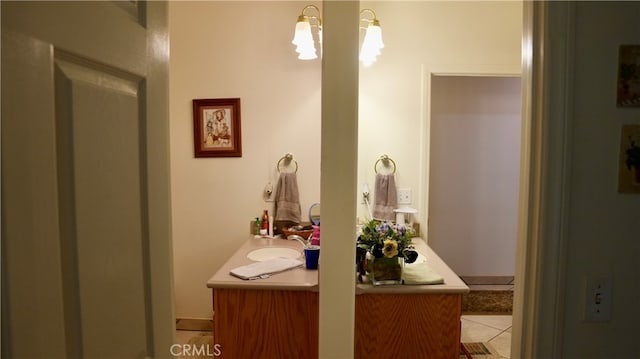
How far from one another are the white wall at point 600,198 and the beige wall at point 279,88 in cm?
191

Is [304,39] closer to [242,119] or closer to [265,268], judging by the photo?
[242,119]

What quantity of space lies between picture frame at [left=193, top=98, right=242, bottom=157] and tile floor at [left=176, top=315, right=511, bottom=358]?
1.35m

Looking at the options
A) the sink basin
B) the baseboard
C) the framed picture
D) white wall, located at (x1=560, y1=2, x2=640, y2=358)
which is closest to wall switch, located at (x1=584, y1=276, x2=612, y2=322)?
white wall, located at (x1=560, y1=2, x2=640, y2=358)

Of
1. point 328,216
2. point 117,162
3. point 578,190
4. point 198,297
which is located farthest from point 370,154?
point 117,162

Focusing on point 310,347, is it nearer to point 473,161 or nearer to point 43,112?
point 43,112

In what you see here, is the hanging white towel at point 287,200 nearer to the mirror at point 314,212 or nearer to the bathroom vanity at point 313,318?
the mirror at point 314,212

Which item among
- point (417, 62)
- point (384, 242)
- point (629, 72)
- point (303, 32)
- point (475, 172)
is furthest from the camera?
point (475, 172)

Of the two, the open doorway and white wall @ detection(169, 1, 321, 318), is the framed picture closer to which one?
white wall @ detection(169, 1, 321, 318)

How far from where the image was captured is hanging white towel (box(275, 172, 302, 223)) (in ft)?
9.11

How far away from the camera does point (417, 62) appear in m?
2.75

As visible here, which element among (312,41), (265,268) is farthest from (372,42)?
(265,268)

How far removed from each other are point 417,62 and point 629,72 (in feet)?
6.47

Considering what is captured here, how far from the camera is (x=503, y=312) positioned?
3203 mm

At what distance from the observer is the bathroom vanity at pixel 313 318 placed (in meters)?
1.85
